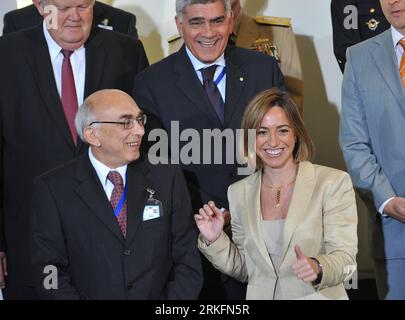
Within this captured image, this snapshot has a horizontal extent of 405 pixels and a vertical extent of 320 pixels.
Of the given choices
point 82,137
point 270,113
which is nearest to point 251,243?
point 270,113

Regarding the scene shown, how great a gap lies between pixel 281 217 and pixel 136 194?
547 millimetres

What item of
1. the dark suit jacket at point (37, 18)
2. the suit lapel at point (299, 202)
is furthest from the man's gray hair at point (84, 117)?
the dark suit jacket at point (37, 18)

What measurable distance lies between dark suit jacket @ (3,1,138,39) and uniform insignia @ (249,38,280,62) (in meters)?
0.60

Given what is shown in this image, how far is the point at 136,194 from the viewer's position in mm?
3406

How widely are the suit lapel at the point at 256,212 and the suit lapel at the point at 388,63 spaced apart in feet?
2.08

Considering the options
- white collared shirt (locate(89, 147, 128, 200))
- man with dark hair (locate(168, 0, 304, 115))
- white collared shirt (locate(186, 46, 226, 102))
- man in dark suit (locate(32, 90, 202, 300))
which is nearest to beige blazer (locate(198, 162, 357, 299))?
man in dark suit (locate(32, 90, 202, 300))

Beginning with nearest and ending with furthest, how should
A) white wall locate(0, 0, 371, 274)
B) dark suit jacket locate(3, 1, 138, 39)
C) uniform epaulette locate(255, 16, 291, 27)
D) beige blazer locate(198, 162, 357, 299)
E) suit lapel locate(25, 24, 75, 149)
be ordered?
beige blazer locate(198, 162, 357, 299), suit lapel locate(25, 24, 75, 149), dark suit jacket locate(3, 1, 138, 39), uniform epaulette locate(255, 16, 291, 27), white wall locate(0, 0, 371, 274)

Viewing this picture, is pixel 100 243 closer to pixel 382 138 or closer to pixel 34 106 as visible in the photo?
pixel 34 106

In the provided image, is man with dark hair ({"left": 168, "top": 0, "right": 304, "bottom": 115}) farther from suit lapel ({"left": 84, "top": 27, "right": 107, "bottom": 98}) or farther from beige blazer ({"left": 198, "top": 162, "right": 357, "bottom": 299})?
beige blazer ({"left": 198, "top": 162, "right": 357, "bottom": 299})

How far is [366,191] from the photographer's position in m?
3.60

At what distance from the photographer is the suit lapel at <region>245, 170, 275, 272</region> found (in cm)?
331

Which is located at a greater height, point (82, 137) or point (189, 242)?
point (82, 137)
